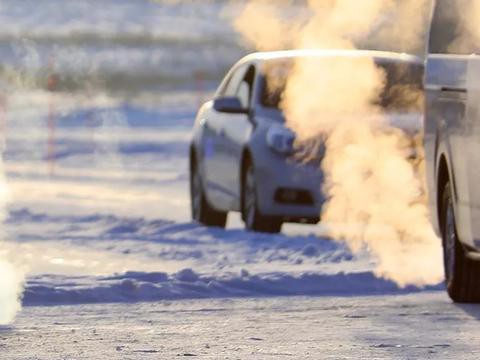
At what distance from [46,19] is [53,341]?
7595 cm

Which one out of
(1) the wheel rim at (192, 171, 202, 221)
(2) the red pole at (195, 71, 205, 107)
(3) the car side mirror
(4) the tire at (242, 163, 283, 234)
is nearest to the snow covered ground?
(4) the tire at (242, 163, 283, 234)

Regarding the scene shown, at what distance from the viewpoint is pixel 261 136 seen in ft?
61.4

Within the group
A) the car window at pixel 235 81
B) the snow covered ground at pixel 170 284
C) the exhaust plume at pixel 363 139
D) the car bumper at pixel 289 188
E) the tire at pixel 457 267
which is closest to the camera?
the snow covered ground at pixel 170 284

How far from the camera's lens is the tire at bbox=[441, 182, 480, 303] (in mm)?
13695

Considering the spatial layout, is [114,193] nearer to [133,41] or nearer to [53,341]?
[53,341]

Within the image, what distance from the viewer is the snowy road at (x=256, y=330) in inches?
447

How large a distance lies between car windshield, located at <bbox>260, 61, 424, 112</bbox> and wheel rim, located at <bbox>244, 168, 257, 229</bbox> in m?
0.63

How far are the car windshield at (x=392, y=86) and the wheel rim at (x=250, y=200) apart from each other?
0.63 metres

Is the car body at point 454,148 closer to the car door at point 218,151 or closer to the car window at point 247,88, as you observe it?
the car window at point 247,88

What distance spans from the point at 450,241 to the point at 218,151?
6.38 metres

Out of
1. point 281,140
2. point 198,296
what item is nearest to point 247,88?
point 281,140

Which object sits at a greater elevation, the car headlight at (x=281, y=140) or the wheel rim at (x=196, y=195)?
the car headlight at (x=281, y=140)

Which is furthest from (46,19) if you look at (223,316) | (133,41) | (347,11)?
(223,316)

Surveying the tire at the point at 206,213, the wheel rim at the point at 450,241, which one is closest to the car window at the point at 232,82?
the tire at the point at 206,213
